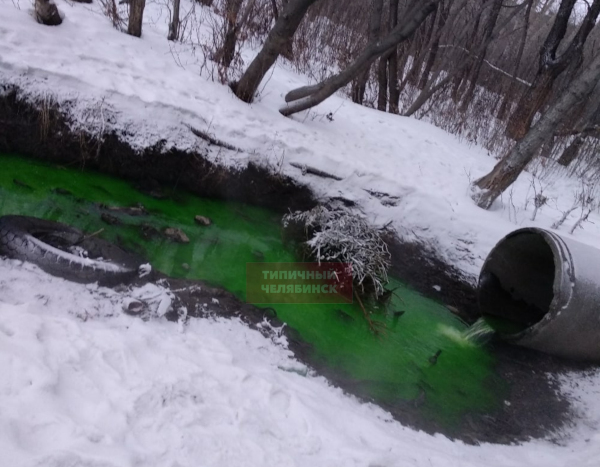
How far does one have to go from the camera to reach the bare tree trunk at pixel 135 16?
21.5ft

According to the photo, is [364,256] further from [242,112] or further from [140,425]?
[140,425]

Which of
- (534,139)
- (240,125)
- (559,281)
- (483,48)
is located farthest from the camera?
(483,48)

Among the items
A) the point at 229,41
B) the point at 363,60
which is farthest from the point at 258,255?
the point at 229,41

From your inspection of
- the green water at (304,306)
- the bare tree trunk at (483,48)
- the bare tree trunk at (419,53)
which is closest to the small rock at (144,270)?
the green water at (304,306)

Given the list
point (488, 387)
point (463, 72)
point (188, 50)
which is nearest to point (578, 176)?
point (463, 72)

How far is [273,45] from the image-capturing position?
20.6 ft

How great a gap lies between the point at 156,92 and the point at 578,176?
844cm

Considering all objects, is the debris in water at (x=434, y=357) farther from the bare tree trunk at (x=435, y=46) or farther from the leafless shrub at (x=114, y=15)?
the bare tree trunk at (x=435, y=46)

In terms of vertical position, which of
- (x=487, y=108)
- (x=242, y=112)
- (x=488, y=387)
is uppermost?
(x=487, y=108)

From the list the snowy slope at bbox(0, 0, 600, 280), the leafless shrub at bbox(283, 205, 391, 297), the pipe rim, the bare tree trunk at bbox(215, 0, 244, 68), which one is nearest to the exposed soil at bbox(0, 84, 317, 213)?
the snowy slope at bbox(0, 0, 600, 280)

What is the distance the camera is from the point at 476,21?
10406mm

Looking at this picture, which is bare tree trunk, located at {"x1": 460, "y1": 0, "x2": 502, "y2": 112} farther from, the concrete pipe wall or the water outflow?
the water outflow

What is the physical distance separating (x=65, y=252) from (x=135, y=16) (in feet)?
14.4

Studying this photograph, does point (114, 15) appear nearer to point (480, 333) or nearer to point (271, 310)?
point (271, 310)
